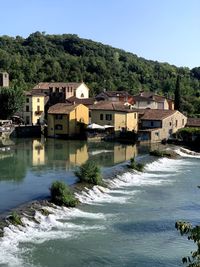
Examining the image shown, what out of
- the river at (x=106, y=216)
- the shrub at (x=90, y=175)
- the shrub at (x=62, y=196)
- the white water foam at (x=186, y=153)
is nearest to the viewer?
the river at (x=106, y=216)

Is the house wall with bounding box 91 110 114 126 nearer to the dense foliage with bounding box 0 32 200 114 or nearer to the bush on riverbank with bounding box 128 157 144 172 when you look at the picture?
the bush on riverbank with bounding box 128 157 144 172

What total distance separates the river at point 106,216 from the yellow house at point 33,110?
1940cm

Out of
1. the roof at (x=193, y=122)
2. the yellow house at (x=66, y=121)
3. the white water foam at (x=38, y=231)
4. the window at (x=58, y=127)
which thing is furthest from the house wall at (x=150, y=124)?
the white water foam at (x=38, y=231)

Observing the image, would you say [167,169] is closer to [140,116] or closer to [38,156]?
[38,156]

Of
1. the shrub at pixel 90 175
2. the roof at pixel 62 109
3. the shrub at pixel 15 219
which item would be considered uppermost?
Result: the roof at pixel 62 109

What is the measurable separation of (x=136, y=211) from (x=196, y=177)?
896cm

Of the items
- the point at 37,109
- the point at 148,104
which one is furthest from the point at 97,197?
the point at 148,104

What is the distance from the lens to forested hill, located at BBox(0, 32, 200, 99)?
84.9 metres

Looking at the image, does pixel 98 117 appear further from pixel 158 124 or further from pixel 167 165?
pixel 167 165

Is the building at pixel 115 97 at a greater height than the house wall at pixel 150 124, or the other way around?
the building at pixel 115 97

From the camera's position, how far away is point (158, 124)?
45344 millimetres

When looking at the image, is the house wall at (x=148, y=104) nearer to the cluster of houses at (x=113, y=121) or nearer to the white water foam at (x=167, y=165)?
the cluster of houses at (x=113, y=121)

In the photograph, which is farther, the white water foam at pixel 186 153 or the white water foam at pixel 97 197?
the white water foam at pixel 186 153

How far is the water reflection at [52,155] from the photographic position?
99.9 ft
